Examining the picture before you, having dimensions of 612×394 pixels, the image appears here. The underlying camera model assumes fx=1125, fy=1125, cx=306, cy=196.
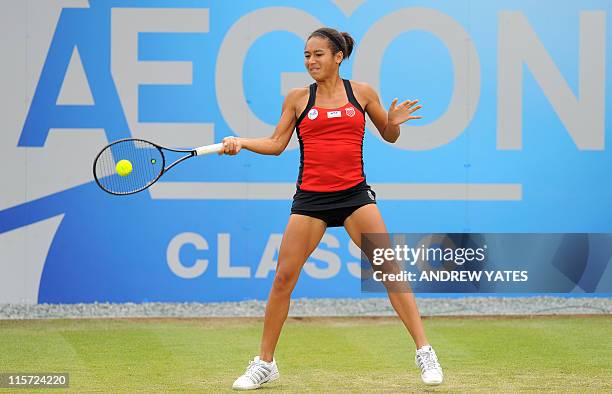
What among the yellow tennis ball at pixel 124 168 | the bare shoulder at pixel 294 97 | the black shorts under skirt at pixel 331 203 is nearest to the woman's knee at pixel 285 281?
the black shorts under skirt at pixel 331 203

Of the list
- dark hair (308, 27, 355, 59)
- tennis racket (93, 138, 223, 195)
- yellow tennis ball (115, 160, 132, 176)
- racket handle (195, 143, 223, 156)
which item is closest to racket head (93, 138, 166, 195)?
tennis racket (93, 138, 223, 195)

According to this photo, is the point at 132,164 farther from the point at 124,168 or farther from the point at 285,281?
the point at 285,281

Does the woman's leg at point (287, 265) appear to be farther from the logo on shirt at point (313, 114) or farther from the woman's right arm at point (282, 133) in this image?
the logo on shirt at point (313, 114)

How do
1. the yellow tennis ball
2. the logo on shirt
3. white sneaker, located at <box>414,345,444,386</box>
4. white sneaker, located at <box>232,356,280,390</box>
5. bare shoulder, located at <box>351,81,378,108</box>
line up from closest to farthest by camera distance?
white sneaker, located at <box>414,345,444,386</box> → white sneaker, located at <box>232,356,280,390</box> → the logo on shirt → bare shoulder, located at <box>351,81,378,108</box> → the yellow tennis ball

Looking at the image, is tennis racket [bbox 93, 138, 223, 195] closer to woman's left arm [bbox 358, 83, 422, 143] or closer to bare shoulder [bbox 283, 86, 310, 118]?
bare shoulder [bbox 283, 86, 310, 118]

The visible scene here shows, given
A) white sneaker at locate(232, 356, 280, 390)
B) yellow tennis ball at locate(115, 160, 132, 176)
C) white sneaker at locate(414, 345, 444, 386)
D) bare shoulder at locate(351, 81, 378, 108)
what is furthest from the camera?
yellow tennis ball at locate(115, 160, 132, 176)

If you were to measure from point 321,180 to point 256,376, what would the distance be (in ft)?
3.30

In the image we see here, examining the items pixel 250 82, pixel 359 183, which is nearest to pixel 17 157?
pixel 250 82

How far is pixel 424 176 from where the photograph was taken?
29.3ft

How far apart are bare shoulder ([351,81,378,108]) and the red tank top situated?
0.09 metres

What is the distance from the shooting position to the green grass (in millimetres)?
5637

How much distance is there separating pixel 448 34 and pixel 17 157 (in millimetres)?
3536

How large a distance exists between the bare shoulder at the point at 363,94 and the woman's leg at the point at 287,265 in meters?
0.66

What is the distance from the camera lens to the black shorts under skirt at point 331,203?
5.52 metres
